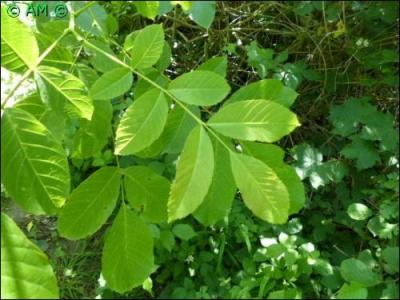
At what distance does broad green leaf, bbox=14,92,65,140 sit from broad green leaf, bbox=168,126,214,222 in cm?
26

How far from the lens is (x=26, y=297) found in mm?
694

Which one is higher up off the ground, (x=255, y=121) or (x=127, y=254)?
(x=255, y=121)

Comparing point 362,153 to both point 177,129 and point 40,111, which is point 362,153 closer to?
point 177,129

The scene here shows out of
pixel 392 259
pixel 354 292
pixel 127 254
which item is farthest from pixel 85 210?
pixel 392 259

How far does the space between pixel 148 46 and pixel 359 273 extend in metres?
0.96

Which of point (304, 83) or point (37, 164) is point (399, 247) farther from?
point (37, 164)

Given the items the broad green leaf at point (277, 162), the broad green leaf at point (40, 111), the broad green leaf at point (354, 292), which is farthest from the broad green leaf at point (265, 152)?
the broad green leaf at point (354, 292)

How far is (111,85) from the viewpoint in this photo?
944mm

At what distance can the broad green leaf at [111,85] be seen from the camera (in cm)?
93

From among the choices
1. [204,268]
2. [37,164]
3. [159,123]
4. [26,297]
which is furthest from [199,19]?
[204,268]

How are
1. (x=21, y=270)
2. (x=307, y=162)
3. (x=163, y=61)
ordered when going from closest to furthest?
(x=21, y=270)
(x=163, y=61)
(x=307, y=162)

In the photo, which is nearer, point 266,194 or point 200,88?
point 266,194

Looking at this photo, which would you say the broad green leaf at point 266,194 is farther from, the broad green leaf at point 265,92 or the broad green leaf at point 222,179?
the broad green leaf at point 265,92

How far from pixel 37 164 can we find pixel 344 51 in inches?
53.0
